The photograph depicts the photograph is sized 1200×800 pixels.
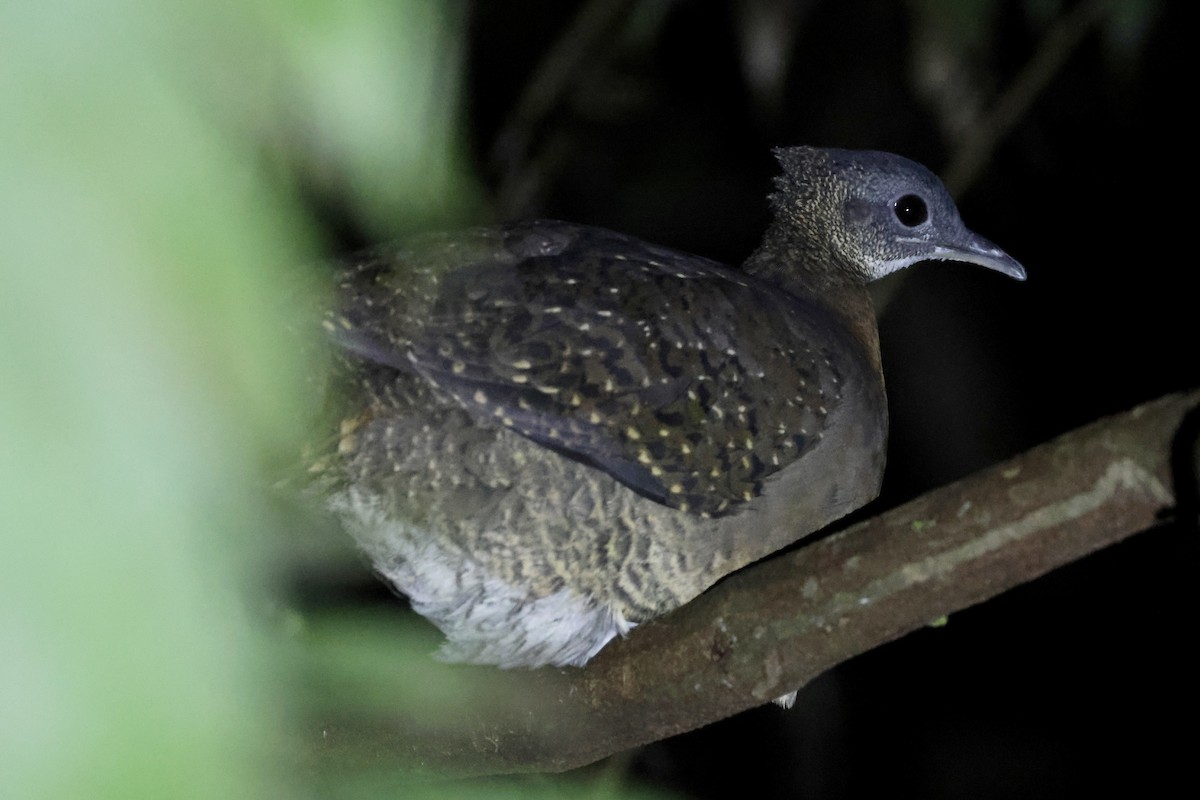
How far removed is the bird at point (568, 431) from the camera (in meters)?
1.61

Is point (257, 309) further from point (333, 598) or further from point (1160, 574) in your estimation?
point (1160, 574)

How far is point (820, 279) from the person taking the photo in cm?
229

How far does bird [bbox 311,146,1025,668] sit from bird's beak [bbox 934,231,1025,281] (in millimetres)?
387

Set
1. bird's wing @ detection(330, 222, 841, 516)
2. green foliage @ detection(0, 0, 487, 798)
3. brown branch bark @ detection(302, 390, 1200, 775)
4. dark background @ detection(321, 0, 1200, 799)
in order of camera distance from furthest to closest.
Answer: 1. dark background @ detection(321, 0, 1200, 799)
2. bird's wing @ detection(330, 222, 841, 516)
3. brown branch bark @ detection(302, 390, 1200, 775)
4. green foliage @ detection(0, 0, 487, 798)

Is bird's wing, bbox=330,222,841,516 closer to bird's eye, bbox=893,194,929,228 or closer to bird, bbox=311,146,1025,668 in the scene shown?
bird, bbox=311,146,1025,668

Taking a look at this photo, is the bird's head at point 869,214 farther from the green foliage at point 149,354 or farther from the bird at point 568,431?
the green foliage at point 149,354

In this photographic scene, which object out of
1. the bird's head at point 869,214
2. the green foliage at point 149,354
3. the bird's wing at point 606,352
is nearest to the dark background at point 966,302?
the bird's head at point 869,214

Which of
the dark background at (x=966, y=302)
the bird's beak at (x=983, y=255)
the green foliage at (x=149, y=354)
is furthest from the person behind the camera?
the dark background at (x=966, y=302)

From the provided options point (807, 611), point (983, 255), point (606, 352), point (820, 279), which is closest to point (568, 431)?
point (606, 352)

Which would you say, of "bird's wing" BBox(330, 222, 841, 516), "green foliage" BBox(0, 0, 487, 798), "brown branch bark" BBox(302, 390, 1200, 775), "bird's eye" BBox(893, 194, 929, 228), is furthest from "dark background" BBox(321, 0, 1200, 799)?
"green foliage" BBox(0, 0, 487, 798)

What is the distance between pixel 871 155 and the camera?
2.32m

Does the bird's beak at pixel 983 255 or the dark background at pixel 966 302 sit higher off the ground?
the bird's beak at pixel 983 255

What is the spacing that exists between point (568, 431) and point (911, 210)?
3.13 ft

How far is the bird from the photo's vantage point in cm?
161
